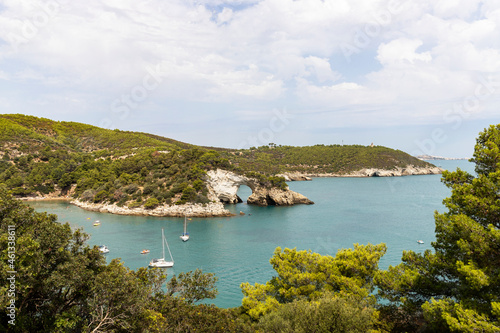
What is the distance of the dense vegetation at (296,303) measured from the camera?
30.3 ft

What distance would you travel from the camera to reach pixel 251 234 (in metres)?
43.2

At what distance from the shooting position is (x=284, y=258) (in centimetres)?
1709

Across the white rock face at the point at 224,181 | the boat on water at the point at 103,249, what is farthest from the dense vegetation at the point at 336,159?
the boat on water at the point at 103,249

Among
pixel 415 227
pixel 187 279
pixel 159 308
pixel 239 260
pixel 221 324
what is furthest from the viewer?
pixel 415 227

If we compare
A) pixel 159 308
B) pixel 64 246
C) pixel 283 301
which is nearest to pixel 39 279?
pixel 64 246

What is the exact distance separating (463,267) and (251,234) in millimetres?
34828

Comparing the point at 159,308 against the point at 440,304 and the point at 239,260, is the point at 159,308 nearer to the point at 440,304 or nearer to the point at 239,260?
the point at 440,304

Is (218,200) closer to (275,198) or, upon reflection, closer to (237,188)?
(237,188)

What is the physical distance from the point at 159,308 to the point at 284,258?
24.4 feet

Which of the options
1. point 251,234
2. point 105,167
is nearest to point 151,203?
point 251,234

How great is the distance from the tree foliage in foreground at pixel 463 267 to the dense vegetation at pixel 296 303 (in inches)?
1.4

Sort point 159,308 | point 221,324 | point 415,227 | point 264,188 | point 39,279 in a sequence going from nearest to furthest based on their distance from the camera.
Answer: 1. point 39,279
2. point 221,324
3. point 159,308
4. point 415,227
5. point 264,188

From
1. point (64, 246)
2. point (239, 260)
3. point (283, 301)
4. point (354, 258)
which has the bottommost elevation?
point (239, 260)

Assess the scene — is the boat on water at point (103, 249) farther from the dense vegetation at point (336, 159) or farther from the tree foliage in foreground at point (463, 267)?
the dense vegetation at point (336, 159)
